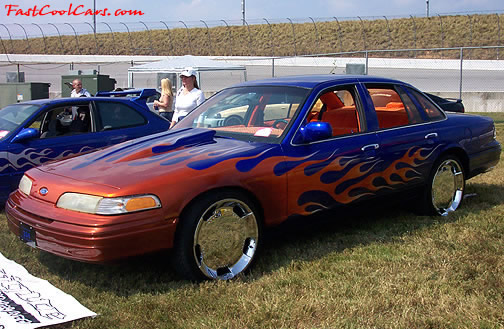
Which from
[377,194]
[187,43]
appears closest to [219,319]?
[377,194]

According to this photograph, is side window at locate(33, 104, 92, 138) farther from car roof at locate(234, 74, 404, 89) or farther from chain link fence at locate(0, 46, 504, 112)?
chain link fence at locate(0, 46, 504, 112)

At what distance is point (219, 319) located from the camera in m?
3.14

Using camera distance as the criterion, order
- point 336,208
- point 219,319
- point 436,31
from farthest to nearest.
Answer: point 436,31
point 336,208
point 219,319

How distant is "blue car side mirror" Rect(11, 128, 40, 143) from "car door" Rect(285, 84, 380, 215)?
323 centimetres

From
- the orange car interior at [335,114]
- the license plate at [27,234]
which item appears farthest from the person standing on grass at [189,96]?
the license plate at [27,234]

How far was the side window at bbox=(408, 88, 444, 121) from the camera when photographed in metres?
5.30

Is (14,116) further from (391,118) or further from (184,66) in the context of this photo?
(184,66)

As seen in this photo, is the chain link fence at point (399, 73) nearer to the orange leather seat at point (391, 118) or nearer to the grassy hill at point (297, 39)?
the grassy hill at point (297, 39)

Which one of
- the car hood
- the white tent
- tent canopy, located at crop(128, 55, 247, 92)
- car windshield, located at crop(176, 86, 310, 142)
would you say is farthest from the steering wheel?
the white tent

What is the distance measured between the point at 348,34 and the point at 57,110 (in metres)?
45.0

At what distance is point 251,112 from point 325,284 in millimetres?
1661

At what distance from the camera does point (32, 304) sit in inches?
132

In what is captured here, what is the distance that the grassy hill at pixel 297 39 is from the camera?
44.2m

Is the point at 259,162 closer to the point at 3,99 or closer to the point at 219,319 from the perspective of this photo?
the point at 219,319
